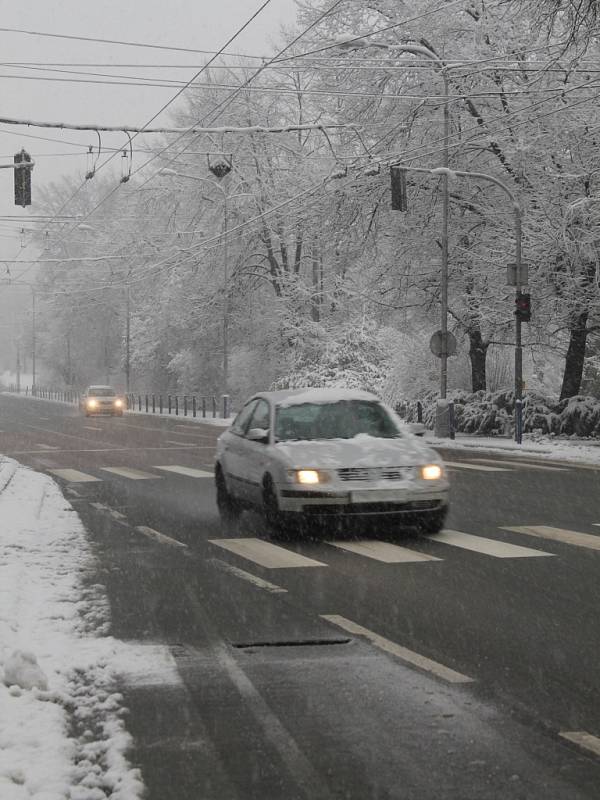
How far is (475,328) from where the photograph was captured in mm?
35469

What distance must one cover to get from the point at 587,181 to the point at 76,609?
2441cm

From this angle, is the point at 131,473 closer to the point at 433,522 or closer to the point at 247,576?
the point at 433,522

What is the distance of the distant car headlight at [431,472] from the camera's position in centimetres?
1155

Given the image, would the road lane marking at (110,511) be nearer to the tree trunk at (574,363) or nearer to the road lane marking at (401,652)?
the road lane marking at (401,652)

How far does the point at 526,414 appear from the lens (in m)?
32.3

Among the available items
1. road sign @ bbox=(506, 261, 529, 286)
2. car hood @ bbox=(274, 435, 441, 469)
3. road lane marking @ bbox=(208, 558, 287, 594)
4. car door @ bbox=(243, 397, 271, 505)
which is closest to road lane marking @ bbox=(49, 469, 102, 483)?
car door @ bbox=(243, 397, 271, 505)

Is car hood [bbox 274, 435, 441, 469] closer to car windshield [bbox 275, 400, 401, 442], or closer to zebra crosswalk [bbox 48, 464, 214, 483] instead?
car windshield [bbox 275, 400, 401, 442]

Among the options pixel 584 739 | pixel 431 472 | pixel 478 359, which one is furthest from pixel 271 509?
pixel 478 359

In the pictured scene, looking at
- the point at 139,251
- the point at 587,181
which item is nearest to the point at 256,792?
the point at 587,181

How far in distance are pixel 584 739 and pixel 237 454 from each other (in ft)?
28.0

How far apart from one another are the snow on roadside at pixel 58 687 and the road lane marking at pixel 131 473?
842cm

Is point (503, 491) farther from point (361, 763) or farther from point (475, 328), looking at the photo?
point (475, 328)

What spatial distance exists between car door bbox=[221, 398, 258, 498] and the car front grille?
5.70ft

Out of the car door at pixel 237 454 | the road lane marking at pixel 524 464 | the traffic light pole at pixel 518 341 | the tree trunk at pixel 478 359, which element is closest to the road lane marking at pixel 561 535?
the car door at pixel 237 454
